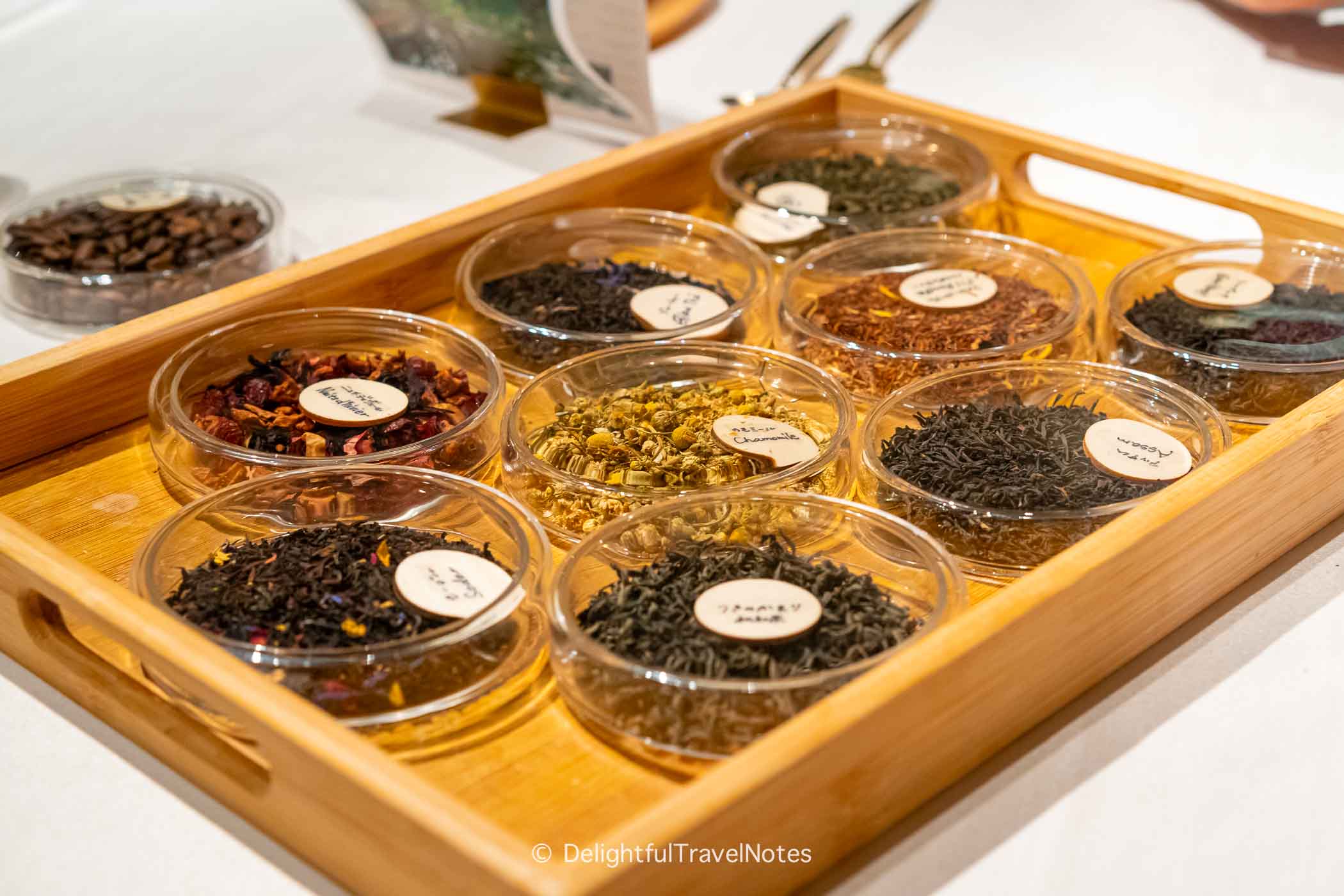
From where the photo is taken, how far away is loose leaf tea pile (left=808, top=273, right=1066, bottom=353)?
1.57 m

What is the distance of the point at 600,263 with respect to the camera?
1813 mm

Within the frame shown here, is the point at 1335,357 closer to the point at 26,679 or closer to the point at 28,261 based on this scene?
the point at 26,679

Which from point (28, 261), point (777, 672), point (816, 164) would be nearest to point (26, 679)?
point (777, 672)

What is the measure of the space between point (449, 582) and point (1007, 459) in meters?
0.53

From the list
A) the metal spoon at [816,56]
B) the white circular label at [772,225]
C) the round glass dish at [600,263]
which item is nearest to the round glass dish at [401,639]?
the round glass dish at [600,263]

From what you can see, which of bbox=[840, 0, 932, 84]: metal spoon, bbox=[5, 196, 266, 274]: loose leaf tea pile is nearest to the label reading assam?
bbox=[5, 196, 266, 274]: loose leaf tea pile

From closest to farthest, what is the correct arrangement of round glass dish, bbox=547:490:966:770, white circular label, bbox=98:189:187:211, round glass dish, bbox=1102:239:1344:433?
round glass dish, bbox=547:490:966:770 < round glass dish, bbox=1102:239:1344:433 < white circular label, bbox=98:189:187:211

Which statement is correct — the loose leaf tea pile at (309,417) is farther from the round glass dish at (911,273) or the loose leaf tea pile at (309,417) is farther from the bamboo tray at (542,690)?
the round glass dish at (911,273)

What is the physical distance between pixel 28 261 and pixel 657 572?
1.12 meters

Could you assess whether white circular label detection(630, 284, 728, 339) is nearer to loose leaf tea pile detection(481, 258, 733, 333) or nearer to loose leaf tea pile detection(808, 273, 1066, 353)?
loose leaf tea pile detection(481, 258, 733, 333)

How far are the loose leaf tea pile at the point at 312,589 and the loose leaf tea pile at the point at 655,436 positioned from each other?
0.54 feet

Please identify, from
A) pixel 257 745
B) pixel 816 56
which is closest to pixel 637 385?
pixel 257 745

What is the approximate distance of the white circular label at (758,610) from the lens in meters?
1.08

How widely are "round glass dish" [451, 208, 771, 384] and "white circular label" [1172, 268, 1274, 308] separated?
0.50 meters
